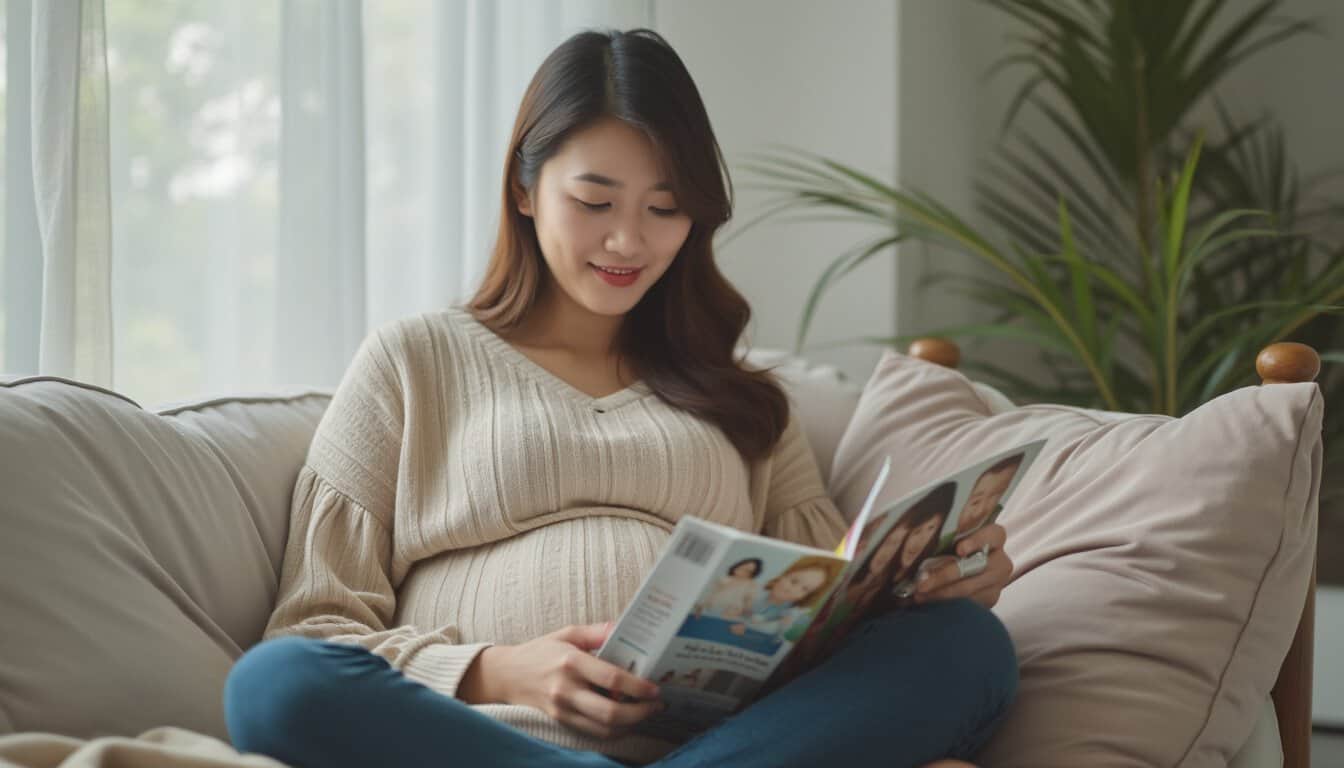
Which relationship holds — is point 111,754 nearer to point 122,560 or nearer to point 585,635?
point 122,560

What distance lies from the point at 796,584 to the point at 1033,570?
18.7 inches

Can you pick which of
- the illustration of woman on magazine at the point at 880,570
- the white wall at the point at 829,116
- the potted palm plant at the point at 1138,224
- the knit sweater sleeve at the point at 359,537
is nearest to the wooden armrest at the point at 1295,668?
the potted palm plant at the point at 1138,224

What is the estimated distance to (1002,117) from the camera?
321 centimetres

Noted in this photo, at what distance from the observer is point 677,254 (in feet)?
5.67

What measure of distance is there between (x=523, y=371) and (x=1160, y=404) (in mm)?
1110

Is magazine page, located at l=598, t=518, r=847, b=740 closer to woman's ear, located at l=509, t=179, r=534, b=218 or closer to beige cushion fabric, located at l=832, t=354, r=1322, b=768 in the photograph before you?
beige cushion fabric, located at l=832, t=354, r=1322, b=768

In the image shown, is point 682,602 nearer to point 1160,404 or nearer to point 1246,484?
point 1246,484

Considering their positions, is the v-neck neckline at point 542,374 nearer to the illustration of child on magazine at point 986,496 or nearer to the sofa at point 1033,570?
the sofa at point 1033,570

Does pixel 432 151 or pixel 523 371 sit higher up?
pixel 432 151

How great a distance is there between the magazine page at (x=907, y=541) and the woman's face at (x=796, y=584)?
4 cm

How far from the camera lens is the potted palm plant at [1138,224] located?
2.07m

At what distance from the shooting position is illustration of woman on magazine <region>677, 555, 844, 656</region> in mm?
Answer: 1027

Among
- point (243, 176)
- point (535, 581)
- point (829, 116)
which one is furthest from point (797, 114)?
point (535, 581)

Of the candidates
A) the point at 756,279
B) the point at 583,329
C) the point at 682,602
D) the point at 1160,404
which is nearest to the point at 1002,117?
the point at 756,279
